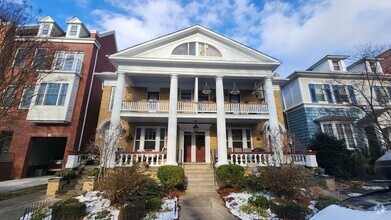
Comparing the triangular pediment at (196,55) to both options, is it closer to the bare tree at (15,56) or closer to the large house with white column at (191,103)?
the large house with white column at (191,103)

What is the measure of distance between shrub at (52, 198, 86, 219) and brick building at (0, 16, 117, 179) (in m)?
8.69

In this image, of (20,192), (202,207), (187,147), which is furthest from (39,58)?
(202,207)

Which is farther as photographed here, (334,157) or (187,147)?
(187,147)

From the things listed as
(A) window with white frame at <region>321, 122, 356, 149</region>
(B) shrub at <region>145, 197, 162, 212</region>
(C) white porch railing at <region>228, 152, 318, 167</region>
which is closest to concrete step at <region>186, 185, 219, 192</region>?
(C) white porch railing at <region>228, 152, 318, 167</region>

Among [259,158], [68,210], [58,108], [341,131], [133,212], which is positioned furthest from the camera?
[341,131]

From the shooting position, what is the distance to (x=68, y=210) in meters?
5.76

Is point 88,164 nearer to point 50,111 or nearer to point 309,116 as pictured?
point 50,111

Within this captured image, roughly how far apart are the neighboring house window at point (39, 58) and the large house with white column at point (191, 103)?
11.6 feet

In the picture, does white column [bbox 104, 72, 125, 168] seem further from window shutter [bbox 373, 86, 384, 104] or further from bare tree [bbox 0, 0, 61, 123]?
window shutter [bbox 373, 86, 384, 104]

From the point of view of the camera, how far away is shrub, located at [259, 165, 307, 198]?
7.49m

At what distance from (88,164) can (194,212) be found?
29.9 ft

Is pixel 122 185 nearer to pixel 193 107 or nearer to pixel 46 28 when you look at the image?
pixel 193 107

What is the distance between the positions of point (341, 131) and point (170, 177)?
1507 cm

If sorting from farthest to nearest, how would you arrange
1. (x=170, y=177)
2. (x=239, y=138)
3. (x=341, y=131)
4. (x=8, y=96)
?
(x=341, y=131) → (x=239, y=138) → (x=170, y=177) → (x=8, y=96)
